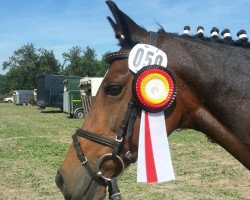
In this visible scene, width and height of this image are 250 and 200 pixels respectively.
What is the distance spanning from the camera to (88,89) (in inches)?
916

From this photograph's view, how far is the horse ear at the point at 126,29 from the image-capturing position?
8.22 feet

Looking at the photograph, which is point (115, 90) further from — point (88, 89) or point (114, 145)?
point (88, 89)

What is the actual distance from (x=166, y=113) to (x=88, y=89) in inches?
823

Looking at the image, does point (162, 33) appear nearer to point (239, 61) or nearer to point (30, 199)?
point (239, 61)

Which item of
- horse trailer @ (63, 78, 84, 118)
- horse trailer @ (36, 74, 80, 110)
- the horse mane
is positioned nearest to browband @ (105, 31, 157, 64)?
the horse mane

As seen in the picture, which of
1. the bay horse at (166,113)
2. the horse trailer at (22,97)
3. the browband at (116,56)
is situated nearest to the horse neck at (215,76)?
the bay horse at (166,113)

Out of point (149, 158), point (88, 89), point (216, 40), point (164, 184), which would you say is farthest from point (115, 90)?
point (88, 89)

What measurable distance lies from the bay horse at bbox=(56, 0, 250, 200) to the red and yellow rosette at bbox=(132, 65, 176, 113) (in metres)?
0.06

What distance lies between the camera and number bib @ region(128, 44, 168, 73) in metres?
2.48

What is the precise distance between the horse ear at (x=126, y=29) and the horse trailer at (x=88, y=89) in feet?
64.4

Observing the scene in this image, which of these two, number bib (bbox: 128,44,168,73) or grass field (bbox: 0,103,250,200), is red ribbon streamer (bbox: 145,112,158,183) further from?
grass field (bbox: 0,103,250,200)

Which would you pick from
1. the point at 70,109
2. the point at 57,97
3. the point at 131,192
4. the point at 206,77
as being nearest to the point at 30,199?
the point at 131,192

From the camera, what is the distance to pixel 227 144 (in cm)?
251

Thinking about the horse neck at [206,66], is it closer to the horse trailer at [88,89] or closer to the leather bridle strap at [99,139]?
the leather bridle strap at [99,139]
